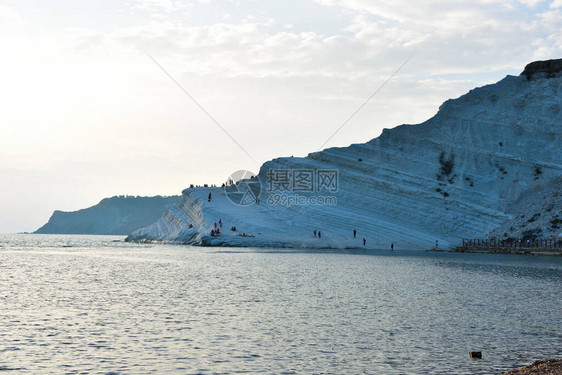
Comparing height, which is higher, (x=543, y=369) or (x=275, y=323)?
(x=543, y=369)

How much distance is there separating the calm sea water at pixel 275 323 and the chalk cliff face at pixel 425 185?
45.2 meters

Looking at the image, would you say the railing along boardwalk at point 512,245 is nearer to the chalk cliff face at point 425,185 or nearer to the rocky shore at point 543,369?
the chalk cliff face at point 425,185

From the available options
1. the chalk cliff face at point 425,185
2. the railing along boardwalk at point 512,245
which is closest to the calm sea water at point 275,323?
the railing along boardwalk at point 512,245

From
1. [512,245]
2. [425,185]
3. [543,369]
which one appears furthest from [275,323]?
[425,185]

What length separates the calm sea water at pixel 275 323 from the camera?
17.9 meters

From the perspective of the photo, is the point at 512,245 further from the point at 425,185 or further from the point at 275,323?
the point at 275,323

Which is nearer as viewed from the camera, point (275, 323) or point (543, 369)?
point (543, 369)

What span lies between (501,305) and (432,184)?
238ft

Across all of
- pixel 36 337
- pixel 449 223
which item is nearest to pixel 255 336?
pixel 36 337

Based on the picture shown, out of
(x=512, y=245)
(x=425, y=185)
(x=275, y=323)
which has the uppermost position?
(x=425, y=185)

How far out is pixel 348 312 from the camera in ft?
88.5

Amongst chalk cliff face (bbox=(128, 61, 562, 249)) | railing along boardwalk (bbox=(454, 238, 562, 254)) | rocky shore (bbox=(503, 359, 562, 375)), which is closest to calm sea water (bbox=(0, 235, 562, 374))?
rocky shore (bbox=(503, 359, 562, 375))

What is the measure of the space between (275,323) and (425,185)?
79240 mm

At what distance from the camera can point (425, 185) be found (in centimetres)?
10000
